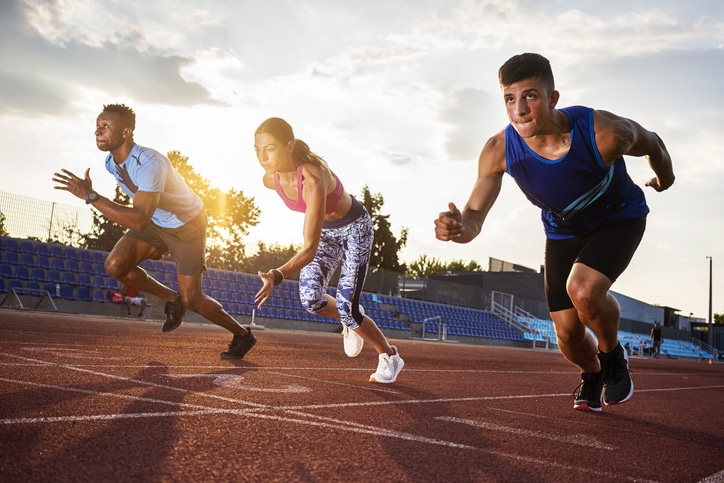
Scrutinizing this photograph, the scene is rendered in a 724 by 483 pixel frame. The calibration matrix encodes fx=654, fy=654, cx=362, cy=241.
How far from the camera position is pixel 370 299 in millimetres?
32938

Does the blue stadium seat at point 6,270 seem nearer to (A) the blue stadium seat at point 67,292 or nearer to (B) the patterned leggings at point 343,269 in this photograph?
(A) the blue stadium seat at point 67,292

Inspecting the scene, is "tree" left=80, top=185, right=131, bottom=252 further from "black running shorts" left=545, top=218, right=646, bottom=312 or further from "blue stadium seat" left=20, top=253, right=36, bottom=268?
"black running shorts" left=545, top=218, right=646, bottom=312

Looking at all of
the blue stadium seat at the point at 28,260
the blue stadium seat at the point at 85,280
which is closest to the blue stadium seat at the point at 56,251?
the blue stadium seat at the point at 28,260

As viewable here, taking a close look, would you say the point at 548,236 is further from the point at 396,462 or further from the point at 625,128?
the point at 396,462

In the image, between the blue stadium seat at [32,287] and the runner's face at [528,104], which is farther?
the blue stadium seat at [32,287]

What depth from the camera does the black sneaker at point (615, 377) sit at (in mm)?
4762

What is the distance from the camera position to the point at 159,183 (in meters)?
6.42

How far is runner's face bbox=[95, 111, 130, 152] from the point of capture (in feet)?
20.9

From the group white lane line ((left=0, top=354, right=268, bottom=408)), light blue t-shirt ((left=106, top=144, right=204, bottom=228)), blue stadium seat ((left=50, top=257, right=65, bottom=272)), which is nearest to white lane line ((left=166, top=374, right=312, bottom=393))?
white lane line ((left=0, top=354, right=268, bottom=408))

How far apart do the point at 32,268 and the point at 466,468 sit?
18.7 m

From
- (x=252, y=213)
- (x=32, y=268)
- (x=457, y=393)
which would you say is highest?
(x=252, y=213)

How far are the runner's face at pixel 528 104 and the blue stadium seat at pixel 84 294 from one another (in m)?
17.9

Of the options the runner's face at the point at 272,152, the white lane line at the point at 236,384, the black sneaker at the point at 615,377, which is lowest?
the white lane line at the point at 236,384

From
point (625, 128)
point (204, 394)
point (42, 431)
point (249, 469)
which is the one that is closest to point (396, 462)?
point (249, 469)
